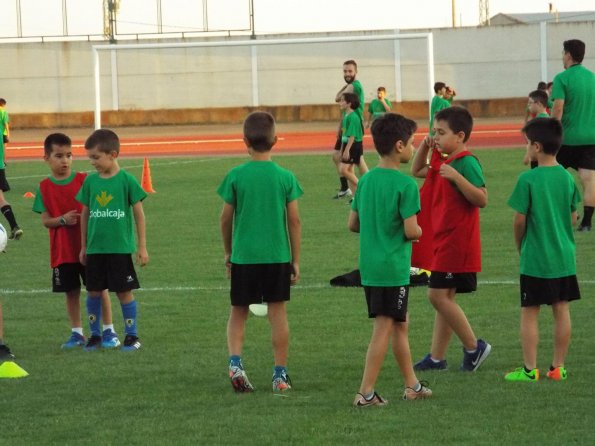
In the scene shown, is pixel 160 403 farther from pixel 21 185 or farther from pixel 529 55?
pixel 529 55

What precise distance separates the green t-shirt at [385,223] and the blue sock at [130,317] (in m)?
2.46

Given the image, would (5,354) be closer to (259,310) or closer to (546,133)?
(259,310)

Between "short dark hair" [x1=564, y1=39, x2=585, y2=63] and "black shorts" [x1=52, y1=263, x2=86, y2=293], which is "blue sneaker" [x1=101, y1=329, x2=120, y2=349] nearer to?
"black shorts" [x1=52, y1=263, x2=86, y2=293]

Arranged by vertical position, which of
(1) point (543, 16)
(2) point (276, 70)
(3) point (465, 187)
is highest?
(1) point (543, 16)

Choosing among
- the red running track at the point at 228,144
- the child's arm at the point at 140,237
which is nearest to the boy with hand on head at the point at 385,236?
the child's arm at the point at 140,237

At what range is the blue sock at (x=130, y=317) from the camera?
8.55 meters

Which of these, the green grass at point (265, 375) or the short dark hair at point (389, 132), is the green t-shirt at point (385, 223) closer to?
the short dark hair at point (389, 132)

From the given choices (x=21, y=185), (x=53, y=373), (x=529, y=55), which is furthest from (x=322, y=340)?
(x=529, y=55)

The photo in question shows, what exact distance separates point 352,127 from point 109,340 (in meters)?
10.7

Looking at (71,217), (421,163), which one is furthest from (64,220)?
(421,163)

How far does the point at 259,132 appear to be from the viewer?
694 cm

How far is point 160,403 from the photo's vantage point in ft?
22.3

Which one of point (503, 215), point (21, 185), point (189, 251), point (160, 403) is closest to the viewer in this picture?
point (160, 403)

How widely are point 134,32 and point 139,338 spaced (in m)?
48.1
